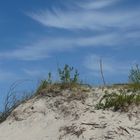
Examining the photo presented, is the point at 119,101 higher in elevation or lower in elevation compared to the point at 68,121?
higher

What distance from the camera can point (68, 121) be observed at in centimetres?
1277

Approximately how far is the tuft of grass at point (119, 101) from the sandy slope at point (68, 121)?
0.18 metres

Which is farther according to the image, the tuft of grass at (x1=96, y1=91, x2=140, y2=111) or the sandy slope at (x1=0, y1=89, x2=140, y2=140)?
the tuft of grass at (x1=96, y1=91, x2=140, y2=111)

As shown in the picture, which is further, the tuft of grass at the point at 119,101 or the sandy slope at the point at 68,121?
the tuft of grass at the point at 119,101

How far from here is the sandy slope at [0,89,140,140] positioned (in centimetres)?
1177

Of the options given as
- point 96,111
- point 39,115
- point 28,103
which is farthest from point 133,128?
point 28,103

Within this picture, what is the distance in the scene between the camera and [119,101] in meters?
12.6

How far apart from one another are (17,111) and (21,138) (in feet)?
4.86

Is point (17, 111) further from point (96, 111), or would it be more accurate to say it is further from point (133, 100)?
point (133, 100)

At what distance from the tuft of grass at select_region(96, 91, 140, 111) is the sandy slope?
0.18m

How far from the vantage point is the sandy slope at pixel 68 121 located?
11773 mm

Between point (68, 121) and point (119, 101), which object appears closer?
point (119, 101)

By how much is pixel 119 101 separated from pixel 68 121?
1.37 m

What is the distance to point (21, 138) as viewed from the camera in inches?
510
